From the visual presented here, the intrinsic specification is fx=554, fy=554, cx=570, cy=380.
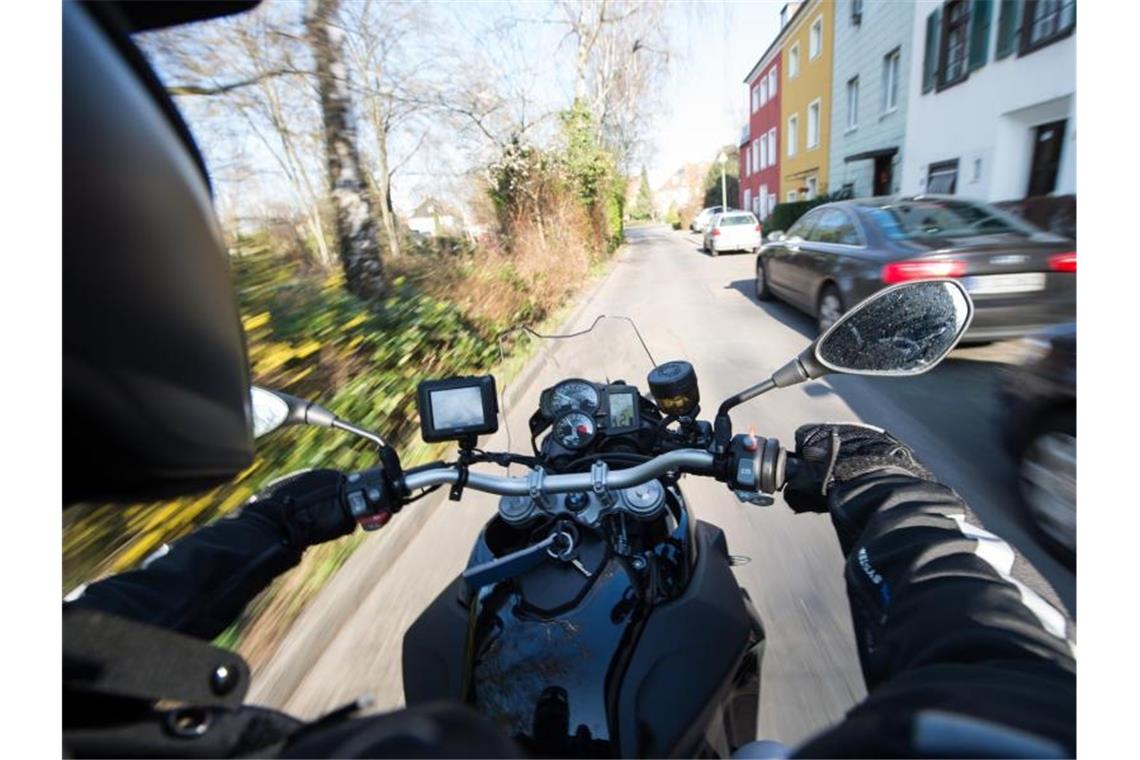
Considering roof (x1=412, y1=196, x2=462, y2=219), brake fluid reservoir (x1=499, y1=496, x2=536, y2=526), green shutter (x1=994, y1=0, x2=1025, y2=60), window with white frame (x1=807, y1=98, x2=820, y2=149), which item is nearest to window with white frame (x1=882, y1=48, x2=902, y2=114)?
green shutter (x1=994, y1=0, x2=1025, y2=60)

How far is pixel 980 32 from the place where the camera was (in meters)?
11.3

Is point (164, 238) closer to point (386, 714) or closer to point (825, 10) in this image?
A: point (386, 714)

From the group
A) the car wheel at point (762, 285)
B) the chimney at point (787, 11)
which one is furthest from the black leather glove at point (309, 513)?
the chimney at point (787, 11)

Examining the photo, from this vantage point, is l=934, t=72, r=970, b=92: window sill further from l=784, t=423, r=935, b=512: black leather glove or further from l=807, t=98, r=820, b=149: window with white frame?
l=784, t=423, r=935, b=512: black leather glove

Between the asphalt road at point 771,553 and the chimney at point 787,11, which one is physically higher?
the chimney at point 787,11

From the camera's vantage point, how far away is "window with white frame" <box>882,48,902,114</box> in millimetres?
16016

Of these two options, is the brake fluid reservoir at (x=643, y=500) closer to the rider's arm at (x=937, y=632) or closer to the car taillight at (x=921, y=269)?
the rider's arm at (x=937, y=632)

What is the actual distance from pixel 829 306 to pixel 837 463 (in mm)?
5892

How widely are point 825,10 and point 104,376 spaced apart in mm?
26001

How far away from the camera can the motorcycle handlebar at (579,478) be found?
120 cm

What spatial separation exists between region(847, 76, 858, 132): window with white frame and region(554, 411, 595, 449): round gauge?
21.7m

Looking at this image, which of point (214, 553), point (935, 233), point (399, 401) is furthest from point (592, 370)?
point (935, 233)

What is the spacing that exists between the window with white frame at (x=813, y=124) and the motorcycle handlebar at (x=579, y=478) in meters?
25.3

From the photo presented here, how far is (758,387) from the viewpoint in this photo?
4.22 feet
